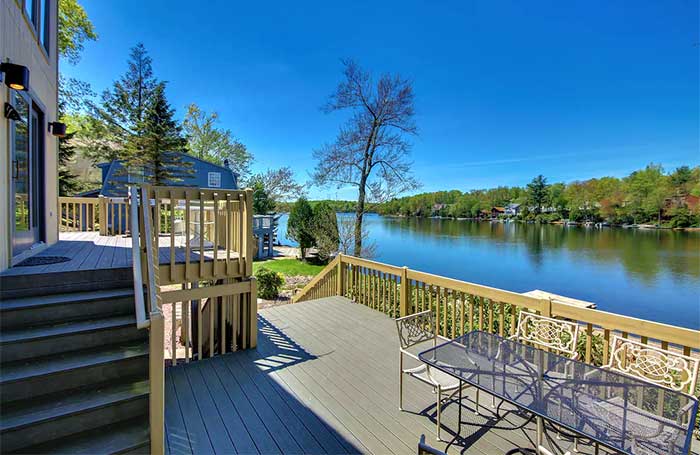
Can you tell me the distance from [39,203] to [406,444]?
5.72m

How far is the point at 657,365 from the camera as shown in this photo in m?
2.21

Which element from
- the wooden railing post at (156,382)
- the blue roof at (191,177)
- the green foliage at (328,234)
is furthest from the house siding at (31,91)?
the blue roof at (191,177)

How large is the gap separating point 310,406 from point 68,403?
1777 millimetres

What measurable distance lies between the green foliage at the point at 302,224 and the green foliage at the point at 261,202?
5.39 meters

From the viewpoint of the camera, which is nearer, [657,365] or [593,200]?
[657,365]

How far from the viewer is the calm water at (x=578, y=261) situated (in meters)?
13.6

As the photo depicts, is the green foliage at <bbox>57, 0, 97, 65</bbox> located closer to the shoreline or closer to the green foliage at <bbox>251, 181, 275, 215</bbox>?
the green foliage at <bbox>251, 181, 275, 215</bbox>

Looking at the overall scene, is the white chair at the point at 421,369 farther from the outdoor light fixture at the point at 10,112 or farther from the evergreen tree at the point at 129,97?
the evergreen tree at the point at 129,97

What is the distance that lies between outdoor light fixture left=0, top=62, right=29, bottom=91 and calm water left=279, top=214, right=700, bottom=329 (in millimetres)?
10841

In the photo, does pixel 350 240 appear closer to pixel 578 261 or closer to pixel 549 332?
pixel 549 332

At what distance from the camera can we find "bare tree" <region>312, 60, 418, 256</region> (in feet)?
40.0

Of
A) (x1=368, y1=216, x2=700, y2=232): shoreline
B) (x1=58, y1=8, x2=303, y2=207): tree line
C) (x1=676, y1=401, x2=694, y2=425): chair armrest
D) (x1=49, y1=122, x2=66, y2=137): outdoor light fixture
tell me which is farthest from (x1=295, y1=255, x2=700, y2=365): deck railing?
(x1=58, y1=8, x2=303, y2=207): tree line

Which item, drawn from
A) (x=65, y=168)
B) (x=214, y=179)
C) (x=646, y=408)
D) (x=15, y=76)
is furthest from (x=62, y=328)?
(x=65, y=168)

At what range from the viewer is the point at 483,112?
19266 mm
